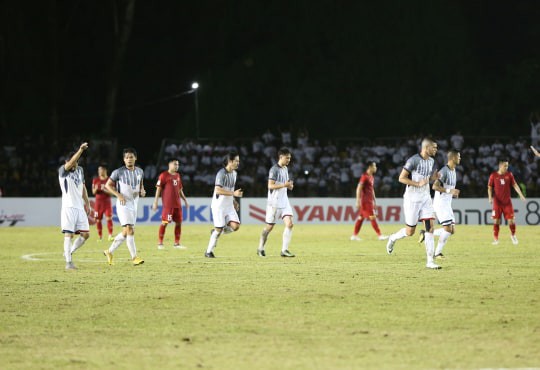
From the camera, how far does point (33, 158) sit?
44.6 meters

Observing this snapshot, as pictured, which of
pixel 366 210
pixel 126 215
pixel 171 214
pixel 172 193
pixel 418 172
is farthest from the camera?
pixel 366 210

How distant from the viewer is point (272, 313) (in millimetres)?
11602

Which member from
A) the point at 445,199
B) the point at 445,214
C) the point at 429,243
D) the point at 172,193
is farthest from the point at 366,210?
the point at 429,243

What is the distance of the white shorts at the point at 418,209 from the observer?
59.4ft

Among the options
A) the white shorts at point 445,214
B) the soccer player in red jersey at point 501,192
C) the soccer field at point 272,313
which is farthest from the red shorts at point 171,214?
the soccer player in red jersey at point 501,192

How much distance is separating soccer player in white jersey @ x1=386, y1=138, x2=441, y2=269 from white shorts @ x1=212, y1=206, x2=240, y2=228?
15.2ft

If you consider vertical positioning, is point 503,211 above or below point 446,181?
below

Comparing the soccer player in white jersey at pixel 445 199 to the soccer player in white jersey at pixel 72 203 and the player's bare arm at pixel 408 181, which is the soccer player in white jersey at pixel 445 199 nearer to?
the player's bare arm at pixel 408 181

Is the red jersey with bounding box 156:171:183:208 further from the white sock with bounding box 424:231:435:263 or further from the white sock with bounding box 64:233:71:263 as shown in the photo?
the white sock with bounding box 424:231:435:263

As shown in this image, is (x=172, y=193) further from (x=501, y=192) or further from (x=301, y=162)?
(x=301, y=162)

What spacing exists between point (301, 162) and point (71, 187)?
2722 centimetres

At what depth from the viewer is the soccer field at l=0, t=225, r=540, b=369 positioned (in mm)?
8820

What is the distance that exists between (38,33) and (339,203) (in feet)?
63.5

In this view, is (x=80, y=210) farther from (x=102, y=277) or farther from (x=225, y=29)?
(x=225, y=29)
